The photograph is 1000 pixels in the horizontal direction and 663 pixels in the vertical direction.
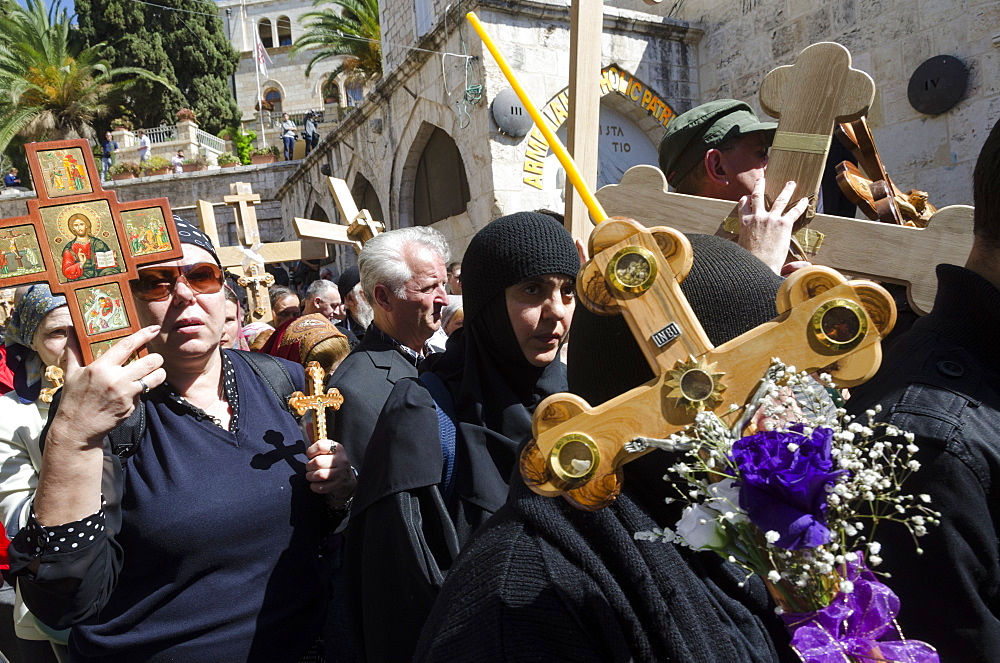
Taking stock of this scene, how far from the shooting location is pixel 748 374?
3.73 ft

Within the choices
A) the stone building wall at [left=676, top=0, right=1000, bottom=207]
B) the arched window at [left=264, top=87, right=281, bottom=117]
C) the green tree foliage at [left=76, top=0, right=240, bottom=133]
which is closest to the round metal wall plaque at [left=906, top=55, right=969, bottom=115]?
the stone building wall at [left=676, top=0, right=1000, bottom=207]

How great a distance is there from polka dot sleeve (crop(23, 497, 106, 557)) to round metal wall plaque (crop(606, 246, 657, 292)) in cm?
141

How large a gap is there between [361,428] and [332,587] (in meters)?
0.53

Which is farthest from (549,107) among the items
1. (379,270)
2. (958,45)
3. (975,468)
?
(975,468)

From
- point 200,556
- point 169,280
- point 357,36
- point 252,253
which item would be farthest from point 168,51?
point 200,556

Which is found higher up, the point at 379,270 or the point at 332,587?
the point at 379,270

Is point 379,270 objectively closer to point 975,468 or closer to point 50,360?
point 50,360

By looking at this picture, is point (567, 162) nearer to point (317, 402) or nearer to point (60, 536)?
point (317, 402)

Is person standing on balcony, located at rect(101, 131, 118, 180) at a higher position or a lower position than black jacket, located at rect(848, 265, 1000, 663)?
lower

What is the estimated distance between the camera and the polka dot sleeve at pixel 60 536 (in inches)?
70.8

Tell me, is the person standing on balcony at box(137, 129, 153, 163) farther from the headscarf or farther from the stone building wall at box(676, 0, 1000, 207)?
the headscarf

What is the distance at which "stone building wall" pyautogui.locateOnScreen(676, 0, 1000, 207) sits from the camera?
23.2 ft

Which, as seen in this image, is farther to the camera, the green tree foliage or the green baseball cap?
the green tree foliage

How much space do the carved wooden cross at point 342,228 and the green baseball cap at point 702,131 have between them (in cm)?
401
